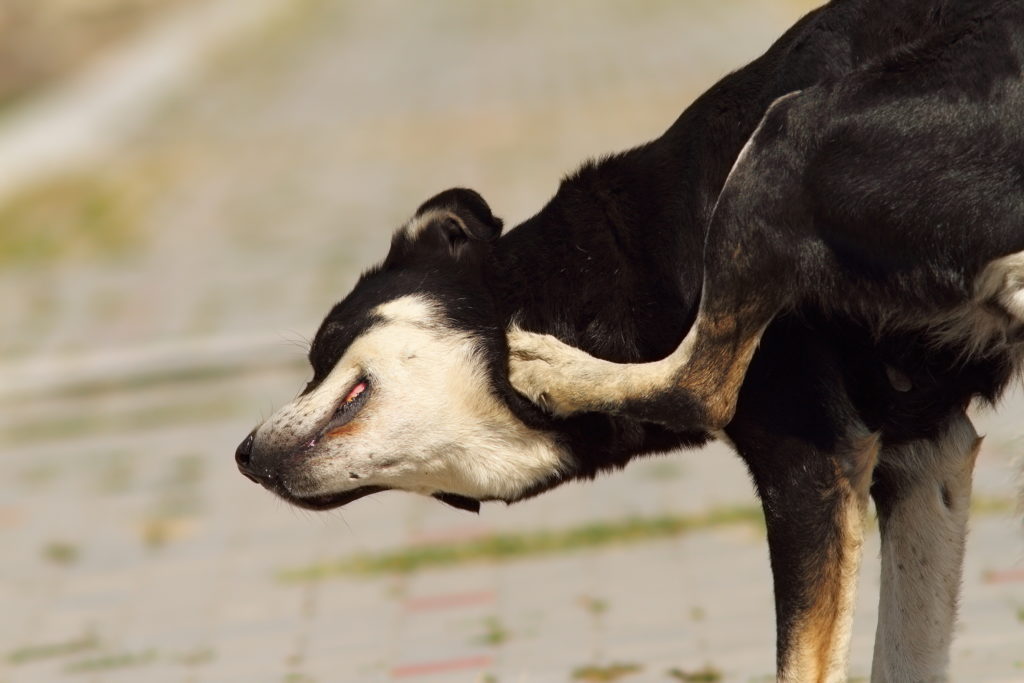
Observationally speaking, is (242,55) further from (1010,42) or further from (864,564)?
(1010,42)

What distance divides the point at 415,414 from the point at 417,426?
0.03m

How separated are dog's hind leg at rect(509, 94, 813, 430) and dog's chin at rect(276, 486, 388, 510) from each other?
690 mm

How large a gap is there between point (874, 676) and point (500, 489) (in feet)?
3.75

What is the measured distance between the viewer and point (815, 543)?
3.92m

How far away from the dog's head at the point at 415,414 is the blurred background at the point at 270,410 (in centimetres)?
113

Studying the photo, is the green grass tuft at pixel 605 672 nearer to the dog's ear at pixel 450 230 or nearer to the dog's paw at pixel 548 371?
the dog's paw at pixel 548 371

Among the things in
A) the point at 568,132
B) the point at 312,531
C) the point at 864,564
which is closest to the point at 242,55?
the point at 568,132

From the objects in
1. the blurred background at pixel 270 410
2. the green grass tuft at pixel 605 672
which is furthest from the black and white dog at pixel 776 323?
the green grass tuft at pixel 605 672

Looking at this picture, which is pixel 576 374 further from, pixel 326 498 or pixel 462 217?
pixel 326 498

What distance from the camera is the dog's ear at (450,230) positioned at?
14.6 ft

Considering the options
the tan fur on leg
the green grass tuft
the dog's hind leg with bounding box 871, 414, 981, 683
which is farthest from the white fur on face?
the green grass tuft

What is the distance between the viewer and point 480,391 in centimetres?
429

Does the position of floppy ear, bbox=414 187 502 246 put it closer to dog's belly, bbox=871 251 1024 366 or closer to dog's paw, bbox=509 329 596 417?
dog's paw, bbox=509 329 596 417

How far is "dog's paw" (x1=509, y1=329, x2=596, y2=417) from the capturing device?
13.5ft
